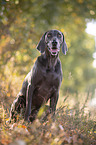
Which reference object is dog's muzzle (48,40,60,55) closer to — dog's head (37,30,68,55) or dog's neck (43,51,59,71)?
dog's head (37,30,68,55)

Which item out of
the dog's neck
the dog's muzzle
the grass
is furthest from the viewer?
the dog's neck

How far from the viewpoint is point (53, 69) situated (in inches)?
147

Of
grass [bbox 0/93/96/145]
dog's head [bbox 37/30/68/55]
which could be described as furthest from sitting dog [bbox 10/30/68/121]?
grass [bbox 0/93/96/145]

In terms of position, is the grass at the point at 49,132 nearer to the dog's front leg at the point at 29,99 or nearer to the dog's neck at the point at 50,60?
the dog's front leg at the point at 29,99

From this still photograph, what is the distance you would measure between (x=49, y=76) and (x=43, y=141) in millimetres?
1503

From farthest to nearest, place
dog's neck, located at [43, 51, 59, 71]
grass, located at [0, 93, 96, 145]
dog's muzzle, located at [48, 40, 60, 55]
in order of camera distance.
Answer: dog's neck, located at [43, 51, 59, 71]
dog's muzzle, located at [48, 40, 60, 55]
grass, located at [0, 93, 96, 145]

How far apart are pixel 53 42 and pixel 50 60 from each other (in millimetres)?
379

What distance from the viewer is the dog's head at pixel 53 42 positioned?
11.8 feet

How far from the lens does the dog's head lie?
11.8ft

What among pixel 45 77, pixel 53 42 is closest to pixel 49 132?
pixel 45 77

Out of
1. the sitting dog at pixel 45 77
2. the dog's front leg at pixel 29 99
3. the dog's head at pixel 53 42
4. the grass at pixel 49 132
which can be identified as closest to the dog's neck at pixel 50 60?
the sitting dog at pixel 45 77

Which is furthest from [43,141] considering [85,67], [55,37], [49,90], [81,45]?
[85,67]

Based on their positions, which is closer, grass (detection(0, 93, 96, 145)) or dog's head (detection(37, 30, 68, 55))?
grass (detection(0, 93, 96, 145))

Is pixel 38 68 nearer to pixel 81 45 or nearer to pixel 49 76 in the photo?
pixel 49 76
